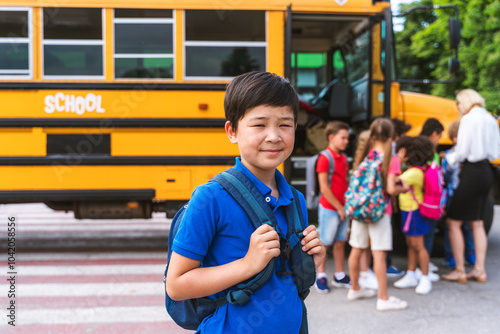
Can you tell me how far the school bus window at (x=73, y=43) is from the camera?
5027mm

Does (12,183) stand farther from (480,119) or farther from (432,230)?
(480,119)

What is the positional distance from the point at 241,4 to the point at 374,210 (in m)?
2.57

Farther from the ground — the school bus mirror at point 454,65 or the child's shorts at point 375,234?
the school bus mirror at point 454,65

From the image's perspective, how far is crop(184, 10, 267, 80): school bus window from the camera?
514cm

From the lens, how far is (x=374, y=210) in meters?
3.85

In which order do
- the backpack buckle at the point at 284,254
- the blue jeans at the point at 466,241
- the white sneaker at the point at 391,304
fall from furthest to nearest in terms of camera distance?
the blue jeans at the point at 466,241
the white sneaker at the point at 391,304
the backpack buckle at the point at 284,254

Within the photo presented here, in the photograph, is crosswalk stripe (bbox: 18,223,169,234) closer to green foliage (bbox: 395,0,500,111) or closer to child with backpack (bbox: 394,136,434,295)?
child with backpack (bbox: 394,136,434,295)

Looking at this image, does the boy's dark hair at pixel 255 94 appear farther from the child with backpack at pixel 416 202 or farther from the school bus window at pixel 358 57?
the school bus window at pixel 358 57

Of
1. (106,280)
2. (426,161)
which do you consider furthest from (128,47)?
(426,161)

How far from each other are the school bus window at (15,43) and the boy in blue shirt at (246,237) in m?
4.35

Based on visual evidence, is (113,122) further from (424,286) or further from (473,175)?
(473,175)

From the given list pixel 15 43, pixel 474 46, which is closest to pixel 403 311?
pixel 15 43

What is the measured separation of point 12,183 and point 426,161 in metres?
3.95

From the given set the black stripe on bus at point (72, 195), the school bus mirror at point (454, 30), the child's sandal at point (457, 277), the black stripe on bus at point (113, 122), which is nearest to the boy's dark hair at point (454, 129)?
the school bus mirror at point (454, 30)
